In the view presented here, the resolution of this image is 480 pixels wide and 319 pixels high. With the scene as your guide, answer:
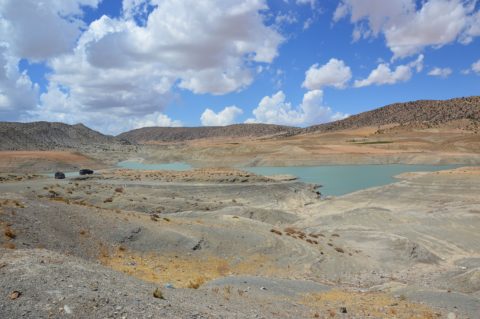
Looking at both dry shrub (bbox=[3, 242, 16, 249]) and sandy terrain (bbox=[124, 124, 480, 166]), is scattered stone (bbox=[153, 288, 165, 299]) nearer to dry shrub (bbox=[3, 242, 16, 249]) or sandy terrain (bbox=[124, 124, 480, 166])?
dry shrub (bbox=[3, 242, 16, 249])

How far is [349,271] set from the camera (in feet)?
81.8

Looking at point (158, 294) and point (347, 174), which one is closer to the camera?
point (158, 294)

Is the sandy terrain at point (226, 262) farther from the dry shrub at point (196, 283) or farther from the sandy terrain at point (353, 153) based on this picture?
the sandy terrain at point (353, 153)

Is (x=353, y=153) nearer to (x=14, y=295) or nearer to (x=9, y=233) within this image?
(x=9, y=233)

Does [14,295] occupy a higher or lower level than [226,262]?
higher

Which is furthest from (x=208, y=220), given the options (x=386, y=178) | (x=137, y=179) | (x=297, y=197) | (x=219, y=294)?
(x=386, y=178)

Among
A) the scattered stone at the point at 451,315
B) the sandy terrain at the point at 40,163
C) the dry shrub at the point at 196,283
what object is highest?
the sandy terrain at the point at 40,163

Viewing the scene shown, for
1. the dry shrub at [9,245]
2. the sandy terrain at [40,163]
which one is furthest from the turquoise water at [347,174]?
the dry shrub at [9,245]

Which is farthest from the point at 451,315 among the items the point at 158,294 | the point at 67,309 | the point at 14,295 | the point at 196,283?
the point at 14,295

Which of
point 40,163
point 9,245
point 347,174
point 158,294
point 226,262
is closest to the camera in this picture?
point 158,294

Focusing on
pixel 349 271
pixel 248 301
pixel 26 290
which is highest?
pixel 26 290

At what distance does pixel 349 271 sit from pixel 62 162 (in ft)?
328

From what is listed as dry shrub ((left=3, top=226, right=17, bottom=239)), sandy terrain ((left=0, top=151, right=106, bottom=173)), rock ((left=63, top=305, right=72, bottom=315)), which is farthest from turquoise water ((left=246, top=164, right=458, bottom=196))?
rock ((left=63, top=305, right=72, bottom=315))

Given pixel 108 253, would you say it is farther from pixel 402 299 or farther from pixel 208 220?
pixel 402 299
